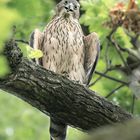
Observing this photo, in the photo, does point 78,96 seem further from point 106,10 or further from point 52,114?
point 106,10

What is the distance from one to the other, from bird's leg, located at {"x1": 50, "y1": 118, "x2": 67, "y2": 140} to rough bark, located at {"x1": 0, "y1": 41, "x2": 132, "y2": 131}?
513 mm

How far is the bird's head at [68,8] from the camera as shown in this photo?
6.91m

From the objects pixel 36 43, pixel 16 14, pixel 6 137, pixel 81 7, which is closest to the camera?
pixel 16 14

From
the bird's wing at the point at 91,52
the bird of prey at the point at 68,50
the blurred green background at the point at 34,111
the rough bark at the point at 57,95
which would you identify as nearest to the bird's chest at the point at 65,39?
the bird of prey at the point at 68,50

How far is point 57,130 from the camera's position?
18.2 feet

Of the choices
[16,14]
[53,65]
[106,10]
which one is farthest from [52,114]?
[16,14]

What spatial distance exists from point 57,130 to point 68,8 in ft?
6.81

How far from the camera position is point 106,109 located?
4754 millimetres

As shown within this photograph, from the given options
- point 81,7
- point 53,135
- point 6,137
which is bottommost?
point 6,137

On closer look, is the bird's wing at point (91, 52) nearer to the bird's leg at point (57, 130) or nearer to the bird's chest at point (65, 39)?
the bird's chest at point (65, 39)

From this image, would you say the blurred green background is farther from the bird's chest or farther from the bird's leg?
the bird's leg

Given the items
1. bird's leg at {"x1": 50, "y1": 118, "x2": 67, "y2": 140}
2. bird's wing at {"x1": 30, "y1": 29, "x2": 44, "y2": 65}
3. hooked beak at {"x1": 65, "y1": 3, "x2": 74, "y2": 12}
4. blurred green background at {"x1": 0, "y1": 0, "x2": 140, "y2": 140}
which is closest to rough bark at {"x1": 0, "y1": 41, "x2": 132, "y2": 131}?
bird's leg at {"x1": 50, "y1": 118, "x2": 67, "y2": 140}

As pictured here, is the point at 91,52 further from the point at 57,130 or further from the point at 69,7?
the point at 57,130

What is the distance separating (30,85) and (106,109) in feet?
2.66
